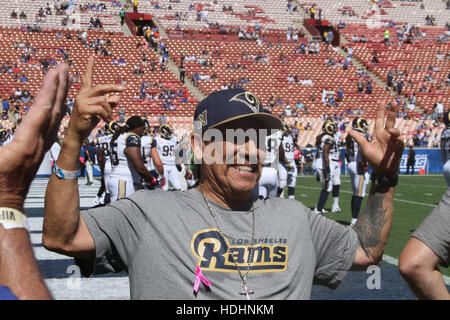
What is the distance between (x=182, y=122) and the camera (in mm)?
27406

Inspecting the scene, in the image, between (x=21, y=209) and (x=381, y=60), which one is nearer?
(x=21, y=209)

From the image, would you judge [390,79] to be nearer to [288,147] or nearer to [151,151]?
[288,147]

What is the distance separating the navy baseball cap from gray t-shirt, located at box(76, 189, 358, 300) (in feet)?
1.14

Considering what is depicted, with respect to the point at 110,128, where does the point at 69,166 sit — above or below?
above

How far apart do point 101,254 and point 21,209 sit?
838 millimetres

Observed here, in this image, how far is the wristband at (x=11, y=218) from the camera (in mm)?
1159

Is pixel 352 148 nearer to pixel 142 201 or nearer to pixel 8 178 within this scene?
pixel 142 201

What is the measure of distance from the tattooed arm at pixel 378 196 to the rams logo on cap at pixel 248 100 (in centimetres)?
42

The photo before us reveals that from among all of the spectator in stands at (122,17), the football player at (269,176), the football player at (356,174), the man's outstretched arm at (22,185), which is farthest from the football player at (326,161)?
the spectator in stands at (122,17)

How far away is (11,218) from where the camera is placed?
1.17 meters

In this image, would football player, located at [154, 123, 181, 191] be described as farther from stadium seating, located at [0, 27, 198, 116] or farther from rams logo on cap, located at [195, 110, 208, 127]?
stadium seating, located at [0, 27, 198, 116]

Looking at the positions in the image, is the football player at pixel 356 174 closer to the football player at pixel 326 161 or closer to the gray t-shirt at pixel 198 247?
the football player at pixel 326 161

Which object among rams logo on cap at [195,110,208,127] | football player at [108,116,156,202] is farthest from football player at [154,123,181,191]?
rams logo on cap at [195,110,208,127]
